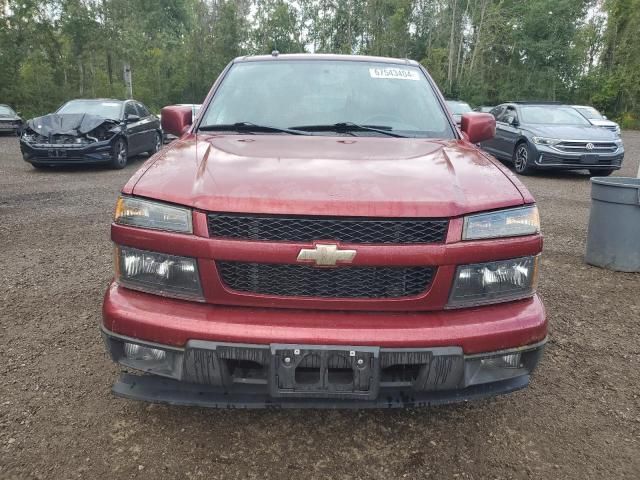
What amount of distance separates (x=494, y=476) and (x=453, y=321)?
2.35 ft

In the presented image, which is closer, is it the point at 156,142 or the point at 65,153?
the point at 65,153

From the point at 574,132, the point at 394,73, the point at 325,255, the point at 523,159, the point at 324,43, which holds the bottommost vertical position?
the point at 523,159

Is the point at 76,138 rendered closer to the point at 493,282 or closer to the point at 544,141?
the point at 544,141

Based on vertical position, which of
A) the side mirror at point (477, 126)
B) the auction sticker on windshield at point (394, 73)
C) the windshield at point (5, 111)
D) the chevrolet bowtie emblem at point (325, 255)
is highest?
the auction sticker on windshield at point (394, 73)

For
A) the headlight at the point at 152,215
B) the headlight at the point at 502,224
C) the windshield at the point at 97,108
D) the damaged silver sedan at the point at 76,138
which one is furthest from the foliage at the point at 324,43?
the headlight at the point at 502,224

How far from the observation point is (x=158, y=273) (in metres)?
2.09

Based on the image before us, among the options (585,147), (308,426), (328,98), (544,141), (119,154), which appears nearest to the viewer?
(308,426)

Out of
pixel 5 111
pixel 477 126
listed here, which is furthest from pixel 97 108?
pixel 5 111

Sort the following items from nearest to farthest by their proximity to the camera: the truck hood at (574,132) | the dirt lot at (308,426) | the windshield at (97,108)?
the dirt lot at (308,426) < the truck hood at (574,132) < the windshield at (97,108)

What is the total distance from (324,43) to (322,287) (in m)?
50.8

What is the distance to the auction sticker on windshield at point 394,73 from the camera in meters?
3.42

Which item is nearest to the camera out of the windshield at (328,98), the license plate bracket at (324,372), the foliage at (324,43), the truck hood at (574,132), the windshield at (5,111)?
the license plate bracket at (324,372)

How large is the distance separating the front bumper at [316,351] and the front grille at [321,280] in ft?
0.27

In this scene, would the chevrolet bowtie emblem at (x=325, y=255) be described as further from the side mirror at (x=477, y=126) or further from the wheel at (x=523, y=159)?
the wheel at (x=523, y=159)
